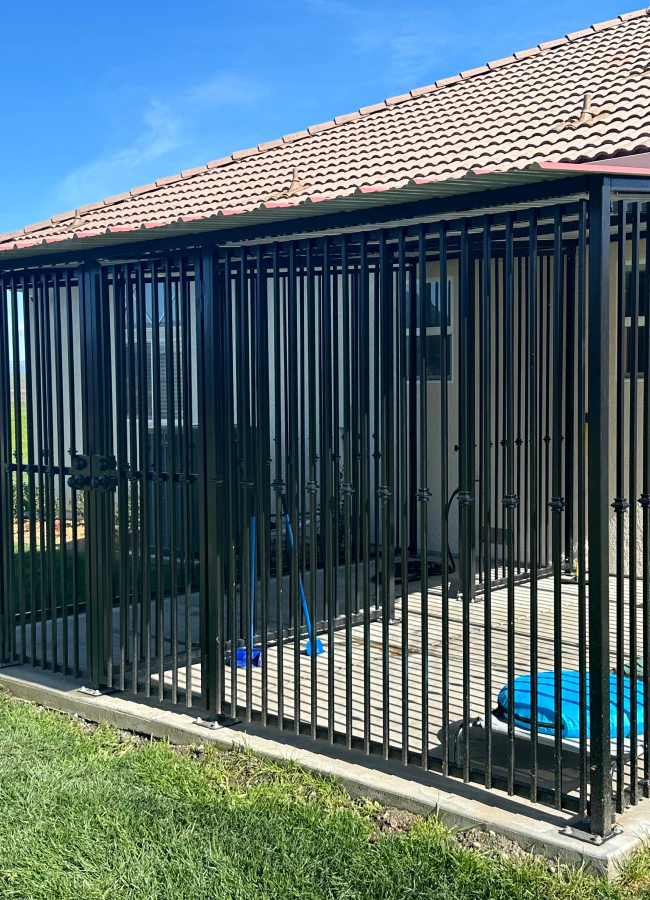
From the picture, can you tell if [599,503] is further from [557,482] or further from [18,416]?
[18,416]

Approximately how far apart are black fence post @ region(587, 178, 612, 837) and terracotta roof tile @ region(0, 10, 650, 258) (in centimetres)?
144

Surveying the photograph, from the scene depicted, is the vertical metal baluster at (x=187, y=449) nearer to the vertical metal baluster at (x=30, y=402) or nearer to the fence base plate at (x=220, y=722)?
the fence base plate at (x=220, y=722)

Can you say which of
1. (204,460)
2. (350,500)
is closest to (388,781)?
(350,500)

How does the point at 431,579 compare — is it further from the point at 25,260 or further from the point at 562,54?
the point at 562,54

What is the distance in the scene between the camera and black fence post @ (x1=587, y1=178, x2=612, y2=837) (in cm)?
396

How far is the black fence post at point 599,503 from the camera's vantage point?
156 inches

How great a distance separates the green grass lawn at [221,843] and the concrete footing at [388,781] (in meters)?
0.08

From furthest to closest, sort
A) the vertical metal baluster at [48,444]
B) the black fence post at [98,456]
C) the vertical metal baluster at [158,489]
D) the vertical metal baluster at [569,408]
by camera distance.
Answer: the vertical metal baluster at [569,408], the vertical metal baluster at [48,444], the black fence post at [98,456], the vertical metal baluster at [158,489]

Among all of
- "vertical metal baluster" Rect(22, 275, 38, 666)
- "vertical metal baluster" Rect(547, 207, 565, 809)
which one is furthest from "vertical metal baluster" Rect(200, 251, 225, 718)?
"vertical metal baluster" Rect(547, 207, 565, 809)

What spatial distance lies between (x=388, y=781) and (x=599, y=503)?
1.68 metres

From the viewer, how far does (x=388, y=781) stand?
4.69m

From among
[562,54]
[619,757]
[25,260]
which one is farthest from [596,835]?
[562,54]

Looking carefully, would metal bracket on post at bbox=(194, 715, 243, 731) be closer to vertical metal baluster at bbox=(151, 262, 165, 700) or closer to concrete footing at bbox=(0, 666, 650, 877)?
concrete footing at bbox=(0, 666, 650, 877)

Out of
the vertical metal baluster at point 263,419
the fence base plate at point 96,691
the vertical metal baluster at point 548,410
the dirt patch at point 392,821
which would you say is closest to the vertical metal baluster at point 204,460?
the vertical metal baluster at point 263,419
